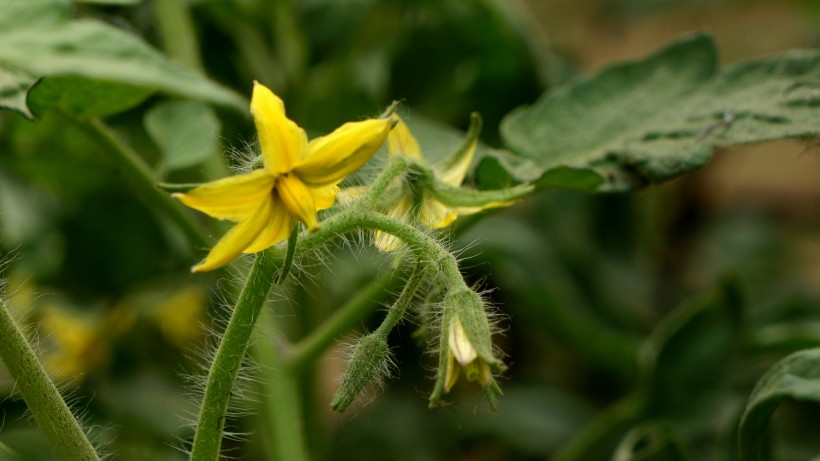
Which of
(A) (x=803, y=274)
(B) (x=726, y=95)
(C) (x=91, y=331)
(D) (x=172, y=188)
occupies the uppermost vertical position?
(D) (x=172, y=188)

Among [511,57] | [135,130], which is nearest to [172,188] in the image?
[135,130]

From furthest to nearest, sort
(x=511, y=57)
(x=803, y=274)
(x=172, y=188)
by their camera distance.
A: (x=803, y=274) → (x=511, y=57) → (x=172, y=188)

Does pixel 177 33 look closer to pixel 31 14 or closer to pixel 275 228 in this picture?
pixel 31 14

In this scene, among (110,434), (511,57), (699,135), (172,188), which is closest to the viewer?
(172,188)

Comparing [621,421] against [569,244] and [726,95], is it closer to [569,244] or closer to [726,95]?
[726,95]

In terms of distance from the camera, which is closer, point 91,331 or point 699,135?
point 699,135

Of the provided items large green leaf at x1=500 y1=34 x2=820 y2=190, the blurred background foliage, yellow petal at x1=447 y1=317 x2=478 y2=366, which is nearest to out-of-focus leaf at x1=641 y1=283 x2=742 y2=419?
the blurred background foliage

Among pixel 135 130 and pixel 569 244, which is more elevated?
pixel 135 130

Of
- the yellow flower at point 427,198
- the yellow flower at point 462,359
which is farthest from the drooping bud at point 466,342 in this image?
the yellow flower at point 427,198
